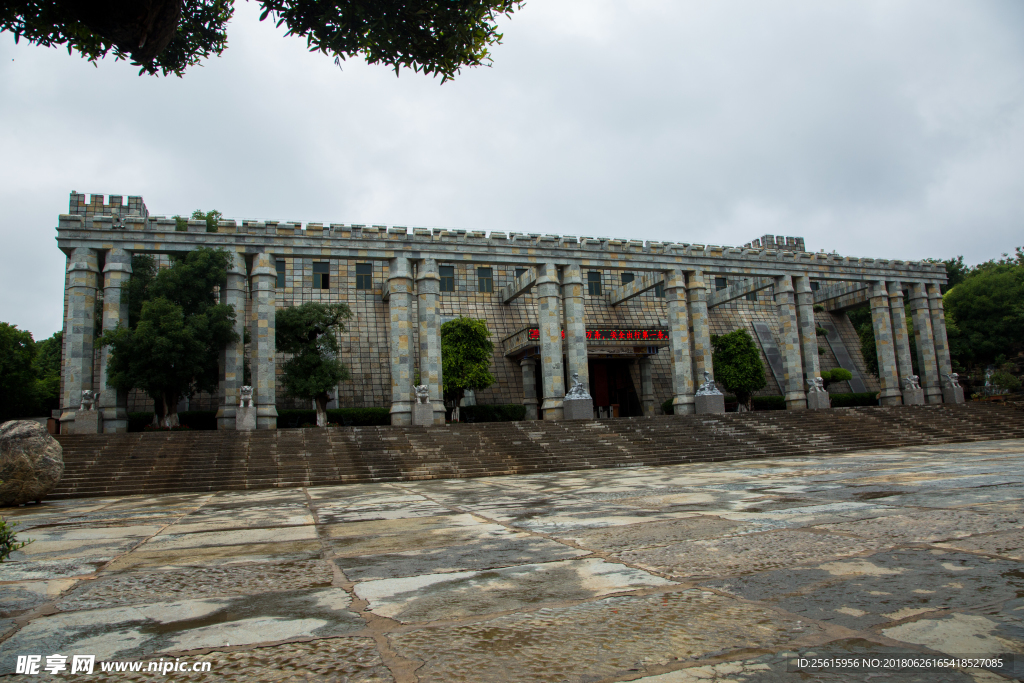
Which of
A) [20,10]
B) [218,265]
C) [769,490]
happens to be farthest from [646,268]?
[20,10]

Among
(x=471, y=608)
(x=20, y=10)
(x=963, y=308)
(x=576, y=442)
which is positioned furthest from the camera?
(x=963, y=308)

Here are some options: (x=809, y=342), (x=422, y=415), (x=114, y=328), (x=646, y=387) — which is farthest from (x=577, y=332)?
(x=114, y=328)

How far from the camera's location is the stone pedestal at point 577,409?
102 ft

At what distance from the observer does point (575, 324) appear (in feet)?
109

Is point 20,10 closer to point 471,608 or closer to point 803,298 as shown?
point 471,608

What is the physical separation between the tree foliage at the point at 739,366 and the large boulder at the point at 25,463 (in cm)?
3495

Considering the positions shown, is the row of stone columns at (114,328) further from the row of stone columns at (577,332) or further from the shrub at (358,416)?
the row of stone columns at (577,332)

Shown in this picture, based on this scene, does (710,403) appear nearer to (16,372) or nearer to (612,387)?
(612,387)

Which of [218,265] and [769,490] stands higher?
[218,265]

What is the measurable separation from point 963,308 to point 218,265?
1941 inches

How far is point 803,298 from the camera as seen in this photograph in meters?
38.3

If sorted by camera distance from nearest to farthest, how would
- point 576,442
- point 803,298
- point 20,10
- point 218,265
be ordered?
point 20,10, point 576,442, point 218,265, point 803,298

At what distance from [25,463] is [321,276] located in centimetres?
2816

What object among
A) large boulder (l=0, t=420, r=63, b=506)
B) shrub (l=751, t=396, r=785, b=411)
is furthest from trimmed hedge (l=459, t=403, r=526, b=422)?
large boulder (l=0, t=420, r=63, b=506)
